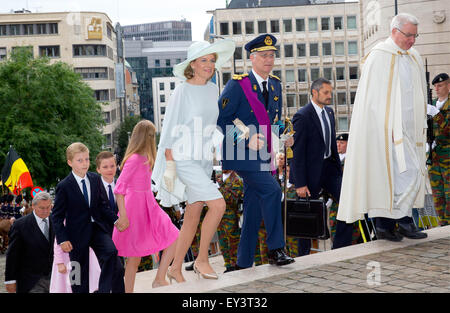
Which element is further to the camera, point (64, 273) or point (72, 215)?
point (64, 273)

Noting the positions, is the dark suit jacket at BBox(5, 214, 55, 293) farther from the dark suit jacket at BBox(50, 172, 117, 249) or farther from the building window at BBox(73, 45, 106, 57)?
the building window at BBox(73, 45, 106, 57)

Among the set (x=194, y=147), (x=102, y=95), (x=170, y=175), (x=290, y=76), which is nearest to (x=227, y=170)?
(x=194, y=147)

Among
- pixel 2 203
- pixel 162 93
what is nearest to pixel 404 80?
pixel 2 203

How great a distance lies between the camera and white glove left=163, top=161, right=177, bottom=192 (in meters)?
6.00

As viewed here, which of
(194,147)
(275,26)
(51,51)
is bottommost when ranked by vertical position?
(194,147)

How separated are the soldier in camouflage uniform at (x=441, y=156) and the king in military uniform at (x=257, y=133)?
3.51m

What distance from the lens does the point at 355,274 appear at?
5.98 m

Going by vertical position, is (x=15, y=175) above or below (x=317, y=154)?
below

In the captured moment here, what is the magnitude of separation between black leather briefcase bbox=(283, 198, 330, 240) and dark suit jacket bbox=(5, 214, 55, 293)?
262cm

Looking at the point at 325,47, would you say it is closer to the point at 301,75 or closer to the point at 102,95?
the point at 301,75

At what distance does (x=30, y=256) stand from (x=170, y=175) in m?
2.45
